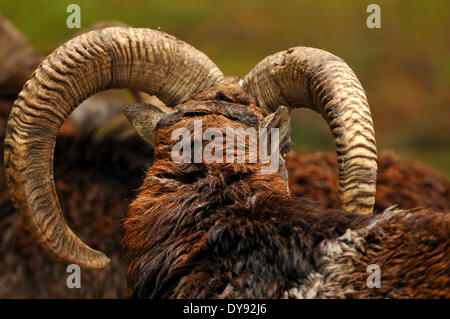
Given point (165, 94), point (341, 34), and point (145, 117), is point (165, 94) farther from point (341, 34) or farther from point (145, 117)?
point (341, 34)

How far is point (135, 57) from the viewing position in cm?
349

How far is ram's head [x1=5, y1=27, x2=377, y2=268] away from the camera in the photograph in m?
2.90

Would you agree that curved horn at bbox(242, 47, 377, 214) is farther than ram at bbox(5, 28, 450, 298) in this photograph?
Yes

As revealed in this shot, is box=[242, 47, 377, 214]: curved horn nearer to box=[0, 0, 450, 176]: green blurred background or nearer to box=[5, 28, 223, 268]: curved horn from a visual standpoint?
box=[5, 28, 223, 268]: curved horn

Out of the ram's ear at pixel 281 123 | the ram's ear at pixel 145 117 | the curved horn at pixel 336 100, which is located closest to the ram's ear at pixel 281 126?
the ram's ear at pixel 281 123

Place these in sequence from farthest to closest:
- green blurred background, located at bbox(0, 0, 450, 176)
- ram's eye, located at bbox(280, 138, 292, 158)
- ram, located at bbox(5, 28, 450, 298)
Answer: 1. green blurred background, located at bbox(0, 0, 450, 176)
2. ram's eye, located at bbox(280, 138, 292, 158)
3. ram, located at bbox(5, 28, 450, 298)

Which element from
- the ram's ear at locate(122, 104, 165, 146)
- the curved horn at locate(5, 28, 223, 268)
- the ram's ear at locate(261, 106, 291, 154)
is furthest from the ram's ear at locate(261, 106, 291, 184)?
the ram's ear at locate(122, 104, 165, 146)

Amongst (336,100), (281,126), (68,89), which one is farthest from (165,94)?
(336,100)

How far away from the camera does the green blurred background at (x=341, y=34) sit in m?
11.5

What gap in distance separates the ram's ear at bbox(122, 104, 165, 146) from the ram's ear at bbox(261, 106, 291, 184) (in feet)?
2.59

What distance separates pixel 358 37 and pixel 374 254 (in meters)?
10.2

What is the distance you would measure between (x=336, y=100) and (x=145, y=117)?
135 cm

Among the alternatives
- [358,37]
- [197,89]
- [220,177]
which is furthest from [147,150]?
[358,37]
